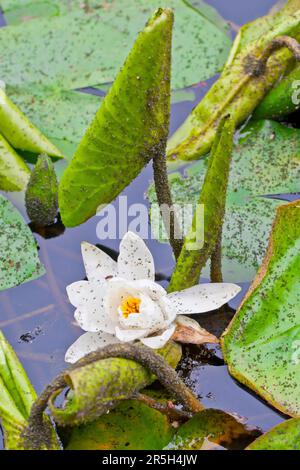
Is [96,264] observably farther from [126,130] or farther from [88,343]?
[126,130]

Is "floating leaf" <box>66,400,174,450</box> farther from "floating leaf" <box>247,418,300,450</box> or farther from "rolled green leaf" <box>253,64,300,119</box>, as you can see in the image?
"rolled green leaf" <box>253,64,300,119</box>

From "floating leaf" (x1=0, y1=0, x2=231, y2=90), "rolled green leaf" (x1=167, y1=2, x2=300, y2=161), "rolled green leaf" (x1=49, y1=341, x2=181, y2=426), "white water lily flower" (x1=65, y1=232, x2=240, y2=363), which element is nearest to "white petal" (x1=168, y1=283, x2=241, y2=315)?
"white water lily flower" (x1=65, y1=232, x2=240, y2=363)

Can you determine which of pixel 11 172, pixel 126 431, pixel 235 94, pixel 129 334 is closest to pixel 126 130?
pixel 129 334

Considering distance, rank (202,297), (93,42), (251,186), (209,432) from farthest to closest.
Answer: (93,42) → (251,186) → (202,297) → (209,432)

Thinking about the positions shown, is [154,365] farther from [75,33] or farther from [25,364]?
[75,33]

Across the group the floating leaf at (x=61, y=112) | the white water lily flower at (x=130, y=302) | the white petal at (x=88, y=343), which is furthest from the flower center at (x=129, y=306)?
the floating leaf at (x=61, y=112)
